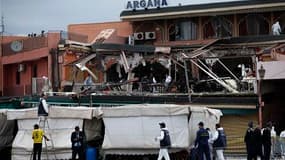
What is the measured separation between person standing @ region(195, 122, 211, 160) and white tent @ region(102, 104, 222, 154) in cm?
62

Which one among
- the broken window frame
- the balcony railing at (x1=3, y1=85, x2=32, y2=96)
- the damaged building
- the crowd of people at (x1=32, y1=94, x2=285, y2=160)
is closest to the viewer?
the crowd of people at (x1=32, y1=94, x2=285, y2=160)

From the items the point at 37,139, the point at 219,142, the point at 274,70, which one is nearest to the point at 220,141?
the point at 219,142

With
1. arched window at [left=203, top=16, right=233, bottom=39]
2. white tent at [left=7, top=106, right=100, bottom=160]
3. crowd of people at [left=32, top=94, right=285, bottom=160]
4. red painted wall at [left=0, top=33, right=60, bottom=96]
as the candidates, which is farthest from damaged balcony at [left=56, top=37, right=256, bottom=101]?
white tent at [left=7, top=106, right=100, bottom=160]

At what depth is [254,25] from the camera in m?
39.5

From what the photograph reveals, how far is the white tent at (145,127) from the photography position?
2148 centimetres

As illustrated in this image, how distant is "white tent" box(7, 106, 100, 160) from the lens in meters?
22.7

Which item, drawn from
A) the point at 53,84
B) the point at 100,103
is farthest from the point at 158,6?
the point at 100,103

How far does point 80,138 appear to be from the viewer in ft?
71.5

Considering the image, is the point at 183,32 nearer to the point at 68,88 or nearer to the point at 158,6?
the point at 158,6

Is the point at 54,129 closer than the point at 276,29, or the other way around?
the point at 54,129

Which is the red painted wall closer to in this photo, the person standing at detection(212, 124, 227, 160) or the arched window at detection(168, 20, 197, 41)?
the arched window at detection(168, 20, 197, 41)

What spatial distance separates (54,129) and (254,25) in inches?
804

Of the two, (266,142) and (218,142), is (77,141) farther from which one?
(266,142)

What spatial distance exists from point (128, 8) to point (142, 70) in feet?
26.1
